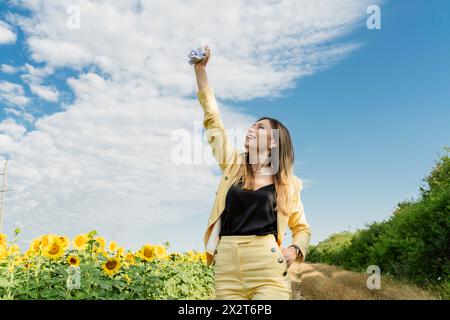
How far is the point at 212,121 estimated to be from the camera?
358cm

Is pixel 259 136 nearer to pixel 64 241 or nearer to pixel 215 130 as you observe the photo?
pixel 215 130

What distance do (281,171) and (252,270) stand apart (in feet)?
2.58

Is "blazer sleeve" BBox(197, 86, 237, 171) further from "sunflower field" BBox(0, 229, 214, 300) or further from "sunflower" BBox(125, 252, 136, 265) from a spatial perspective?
"sunflower" BBox(125, 252, 136, 265)

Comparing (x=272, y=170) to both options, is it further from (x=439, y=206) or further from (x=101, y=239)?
(x=439, y=206)

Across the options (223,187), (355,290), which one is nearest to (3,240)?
(223,187)

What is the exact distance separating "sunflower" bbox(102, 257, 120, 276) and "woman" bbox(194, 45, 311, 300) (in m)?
2.01

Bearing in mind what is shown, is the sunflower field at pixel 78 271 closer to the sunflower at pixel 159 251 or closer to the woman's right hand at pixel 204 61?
the sunflower at pixel 159 251

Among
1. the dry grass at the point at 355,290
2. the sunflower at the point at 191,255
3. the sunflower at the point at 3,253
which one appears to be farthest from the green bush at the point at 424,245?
the sunflower at the point at 3,253

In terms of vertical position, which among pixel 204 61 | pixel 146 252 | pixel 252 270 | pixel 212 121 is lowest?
pixel 252 270

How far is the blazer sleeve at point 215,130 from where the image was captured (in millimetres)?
3549

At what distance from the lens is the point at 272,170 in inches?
139

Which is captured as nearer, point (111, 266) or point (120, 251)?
point (111, 266)
